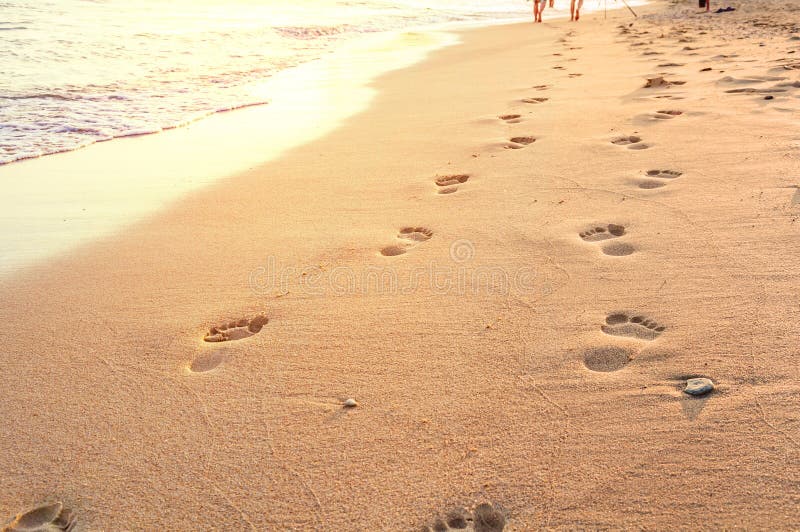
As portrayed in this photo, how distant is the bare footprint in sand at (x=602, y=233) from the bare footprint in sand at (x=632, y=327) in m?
0.58

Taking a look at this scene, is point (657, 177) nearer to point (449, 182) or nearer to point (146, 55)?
point (449, 182)

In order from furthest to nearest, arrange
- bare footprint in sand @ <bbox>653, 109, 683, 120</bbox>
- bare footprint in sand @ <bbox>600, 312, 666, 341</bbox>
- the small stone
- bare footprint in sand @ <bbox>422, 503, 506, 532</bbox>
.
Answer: bare footprint in sand @ <bbox>653, 109, 683, 120</bbox> < bare footprint in sand @ <bbox>600, 312, 666, 341</bbox> < the small stone < bare footprint in sand @ <bbox>422, 503, 506, 532</bbox>

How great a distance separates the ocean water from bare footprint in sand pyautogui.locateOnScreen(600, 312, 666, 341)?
174 inches

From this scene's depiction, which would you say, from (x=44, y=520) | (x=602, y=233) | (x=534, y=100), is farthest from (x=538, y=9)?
(x=44, y=520)

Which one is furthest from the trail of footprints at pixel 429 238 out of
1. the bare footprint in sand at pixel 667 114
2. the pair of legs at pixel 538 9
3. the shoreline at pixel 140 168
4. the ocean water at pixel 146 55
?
the pair of legs at pixel 538 9

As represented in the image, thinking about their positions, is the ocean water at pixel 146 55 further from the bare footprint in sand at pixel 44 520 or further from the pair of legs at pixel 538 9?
the bare footprint in sand at pixel 44 520

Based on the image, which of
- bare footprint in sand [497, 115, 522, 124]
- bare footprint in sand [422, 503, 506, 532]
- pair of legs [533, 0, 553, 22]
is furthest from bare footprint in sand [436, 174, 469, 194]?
pair of legs [533, 0, 553, 22]

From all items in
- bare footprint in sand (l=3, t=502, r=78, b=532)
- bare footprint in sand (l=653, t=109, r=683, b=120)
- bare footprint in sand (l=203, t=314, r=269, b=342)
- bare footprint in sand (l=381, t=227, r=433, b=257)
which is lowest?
bare footprint in sand (l=3, t=502, r=78, b=532)

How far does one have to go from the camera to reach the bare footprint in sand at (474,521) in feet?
4.21

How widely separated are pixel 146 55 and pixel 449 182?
25.4ft

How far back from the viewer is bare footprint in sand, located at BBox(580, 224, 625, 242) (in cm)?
244

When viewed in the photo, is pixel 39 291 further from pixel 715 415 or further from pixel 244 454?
pixel 715 415

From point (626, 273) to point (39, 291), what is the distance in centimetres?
230

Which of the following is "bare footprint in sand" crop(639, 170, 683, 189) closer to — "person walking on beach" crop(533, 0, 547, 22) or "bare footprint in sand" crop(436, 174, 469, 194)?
"bare footprint in sand" crop(436, 174, 469, 194)
